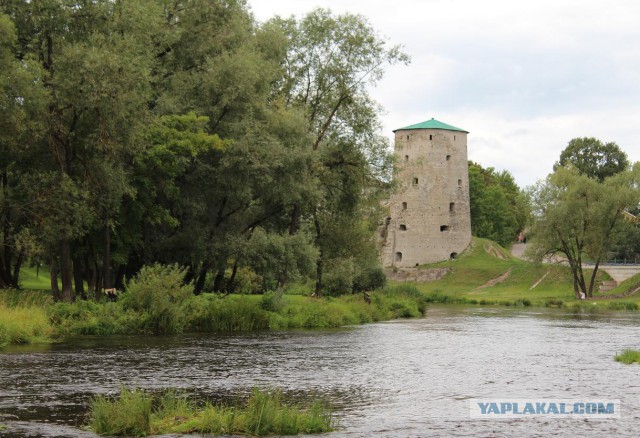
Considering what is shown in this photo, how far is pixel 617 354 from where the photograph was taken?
19.6m

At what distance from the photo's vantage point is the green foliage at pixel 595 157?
91.5m

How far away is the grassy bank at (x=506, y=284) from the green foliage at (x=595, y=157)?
2181 centimetres

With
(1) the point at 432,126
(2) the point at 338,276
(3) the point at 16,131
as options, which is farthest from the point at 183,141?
(1) the point at 432,126

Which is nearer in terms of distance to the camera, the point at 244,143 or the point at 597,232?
the point at 244,143

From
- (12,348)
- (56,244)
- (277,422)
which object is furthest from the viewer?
(56,244)

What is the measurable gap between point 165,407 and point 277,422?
1698 millimetres

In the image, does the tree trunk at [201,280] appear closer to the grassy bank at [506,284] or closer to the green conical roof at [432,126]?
the grassy bank at [506,284]

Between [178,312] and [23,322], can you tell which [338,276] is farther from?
[23,322]

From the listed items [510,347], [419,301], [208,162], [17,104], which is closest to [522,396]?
[510,347]

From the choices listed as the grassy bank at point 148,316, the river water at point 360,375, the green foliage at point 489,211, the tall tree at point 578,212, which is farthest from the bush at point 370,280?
the green foliage at point 489,211

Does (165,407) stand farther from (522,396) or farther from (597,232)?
(597,232)

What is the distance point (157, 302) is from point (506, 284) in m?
44.8

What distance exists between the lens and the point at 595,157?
9338 cm

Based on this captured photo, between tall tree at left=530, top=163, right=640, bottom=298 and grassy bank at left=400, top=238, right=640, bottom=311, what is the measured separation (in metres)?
2.89
